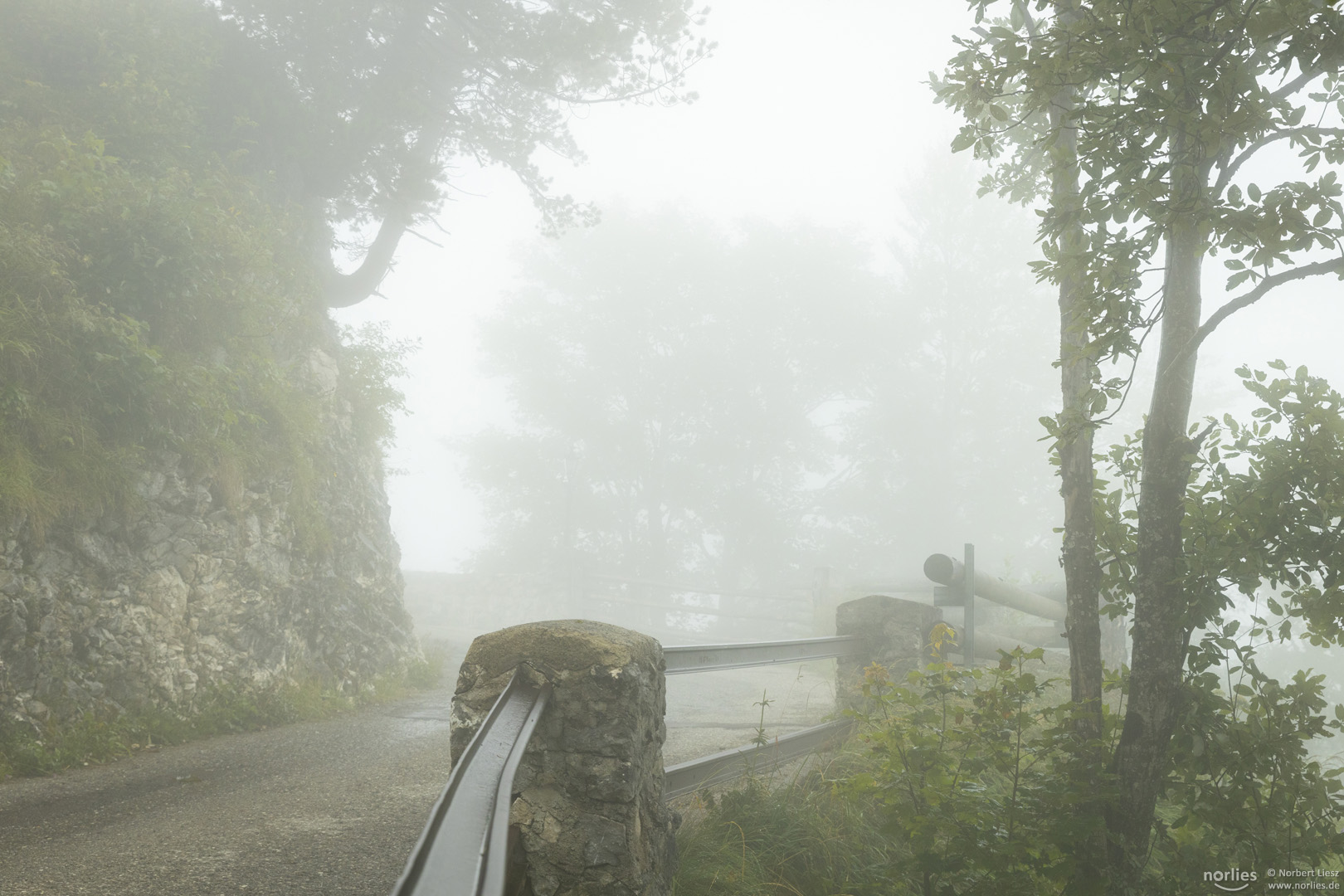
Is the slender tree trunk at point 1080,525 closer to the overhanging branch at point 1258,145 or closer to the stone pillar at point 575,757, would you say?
the overhanging branch at point 1258,145

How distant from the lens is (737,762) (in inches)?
160

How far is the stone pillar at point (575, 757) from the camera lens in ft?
7.14

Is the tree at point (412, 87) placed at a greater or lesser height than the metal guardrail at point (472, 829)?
greater

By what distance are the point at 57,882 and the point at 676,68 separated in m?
13.3

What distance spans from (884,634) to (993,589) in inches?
79.6

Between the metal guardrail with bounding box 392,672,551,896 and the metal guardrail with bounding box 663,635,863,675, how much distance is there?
1438mm

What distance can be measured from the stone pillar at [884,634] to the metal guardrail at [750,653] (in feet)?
0.37

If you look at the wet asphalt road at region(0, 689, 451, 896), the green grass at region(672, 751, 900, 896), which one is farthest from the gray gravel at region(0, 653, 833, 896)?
the green grass at region(672, 751, 900, 896)

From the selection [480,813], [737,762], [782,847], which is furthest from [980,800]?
[480,813]

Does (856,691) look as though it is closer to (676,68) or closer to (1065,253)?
(1065,253)

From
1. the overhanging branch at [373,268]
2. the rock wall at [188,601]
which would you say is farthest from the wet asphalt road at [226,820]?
the overhanging branch at [373,268]

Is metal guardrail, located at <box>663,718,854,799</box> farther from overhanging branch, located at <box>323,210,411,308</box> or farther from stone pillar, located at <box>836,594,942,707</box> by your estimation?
overhanging branch, located at <box>323,210,411,308</box>

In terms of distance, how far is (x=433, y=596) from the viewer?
21.9 m

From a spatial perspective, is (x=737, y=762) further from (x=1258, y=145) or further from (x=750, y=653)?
(x=1258, y=145)
